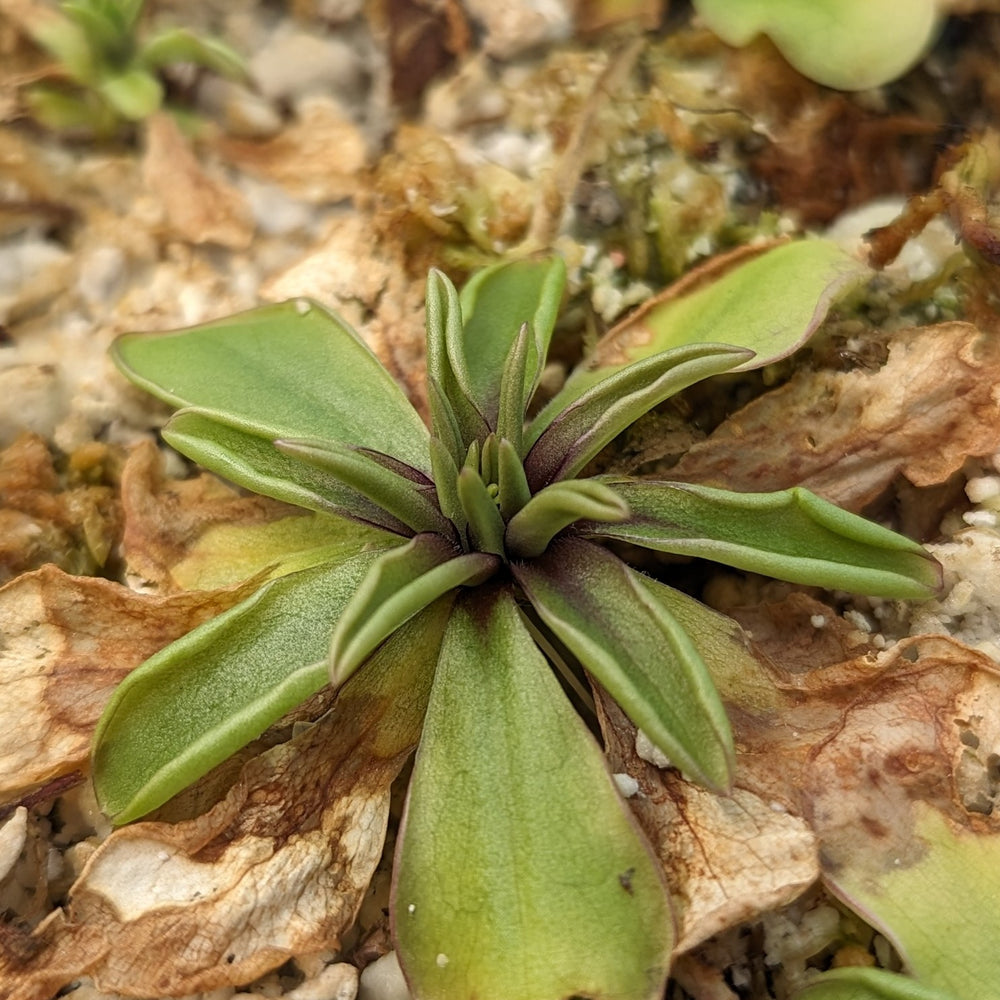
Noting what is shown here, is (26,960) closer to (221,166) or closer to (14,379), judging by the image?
(14,379)

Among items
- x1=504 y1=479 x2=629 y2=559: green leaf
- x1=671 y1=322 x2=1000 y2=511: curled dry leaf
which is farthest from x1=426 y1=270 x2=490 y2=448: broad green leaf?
x1=671 y1=322 x2=1000 y2=511: curled dry leaf

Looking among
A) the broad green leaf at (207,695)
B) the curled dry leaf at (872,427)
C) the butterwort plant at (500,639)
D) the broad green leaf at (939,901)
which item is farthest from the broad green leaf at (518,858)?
the curled dry leaf at (872,427)

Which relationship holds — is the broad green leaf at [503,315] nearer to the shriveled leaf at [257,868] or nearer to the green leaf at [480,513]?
the green leaf at [480,513]

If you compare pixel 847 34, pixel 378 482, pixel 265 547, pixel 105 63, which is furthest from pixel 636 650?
pixel 105 63

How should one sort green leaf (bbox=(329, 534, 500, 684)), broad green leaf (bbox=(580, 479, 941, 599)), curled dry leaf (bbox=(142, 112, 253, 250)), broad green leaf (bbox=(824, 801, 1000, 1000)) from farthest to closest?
curled dry leaf (bbox=(142, 112, 253, 250)) < broad green leaf (bbox=(580, 479, 941, 599)) < broad green leaf (bbox=(824, 801, 1000, 1000)) < green leaf (bbox=(329, 534, 500, 684))

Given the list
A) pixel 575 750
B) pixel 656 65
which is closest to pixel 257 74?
pixel 656 65

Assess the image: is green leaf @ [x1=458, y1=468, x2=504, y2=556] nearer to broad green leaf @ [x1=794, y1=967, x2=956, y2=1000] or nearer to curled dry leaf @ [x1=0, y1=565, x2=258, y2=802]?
curled dry leaf @ [x1=0, y1=565, x2=258, y2=802]
